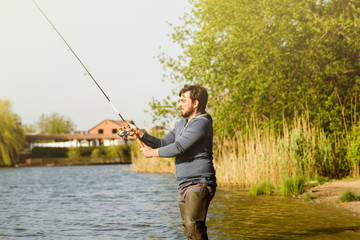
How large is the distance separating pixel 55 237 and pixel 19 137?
57600 mm

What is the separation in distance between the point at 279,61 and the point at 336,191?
869cm

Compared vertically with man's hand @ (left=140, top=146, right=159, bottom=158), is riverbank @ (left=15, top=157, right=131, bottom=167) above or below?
above

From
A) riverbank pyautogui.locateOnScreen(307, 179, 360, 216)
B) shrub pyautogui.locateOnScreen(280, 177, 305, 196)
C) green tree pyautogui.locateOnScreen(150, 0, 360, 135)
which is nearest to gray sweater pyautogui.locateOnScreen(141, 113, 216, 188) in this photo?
riverbank pyautogui.locateOnScreen(307, 179, 360, 216)

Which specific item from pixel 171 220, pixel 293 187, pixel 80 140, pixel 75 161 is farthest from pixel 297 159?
pixel 80 140

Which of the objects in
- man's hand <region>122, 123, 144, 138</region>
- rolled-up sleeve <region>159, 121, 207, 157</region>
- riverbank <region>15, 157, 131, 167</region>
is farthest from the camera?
riverbank <region>15, 157, 131, 167</region>

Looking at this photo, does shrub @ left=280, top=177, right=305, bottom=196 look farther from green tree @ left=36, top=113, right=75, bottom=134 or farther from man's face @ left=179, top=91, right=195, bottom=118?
green tree @ left=36, top=113, right=75, bottom=134

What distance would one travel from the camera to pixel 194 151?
5.69m

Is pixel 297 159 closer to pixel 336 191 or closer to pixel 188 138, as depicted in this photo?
pixel 336 191

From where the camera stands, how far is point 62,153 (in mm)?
77188

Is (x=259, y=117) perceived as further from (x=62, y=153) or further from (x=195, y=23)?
(x=62, y=153)

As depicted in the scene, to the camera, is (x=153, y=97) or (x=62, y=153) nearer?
(x=153, y=97)

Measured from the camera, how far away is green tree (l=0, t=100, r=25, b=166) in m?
61.9

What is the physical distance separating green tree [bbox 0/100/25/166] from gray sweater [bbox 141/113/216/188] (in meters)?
59.6

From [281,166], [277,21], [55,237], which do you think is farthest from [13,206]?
[277,21]
